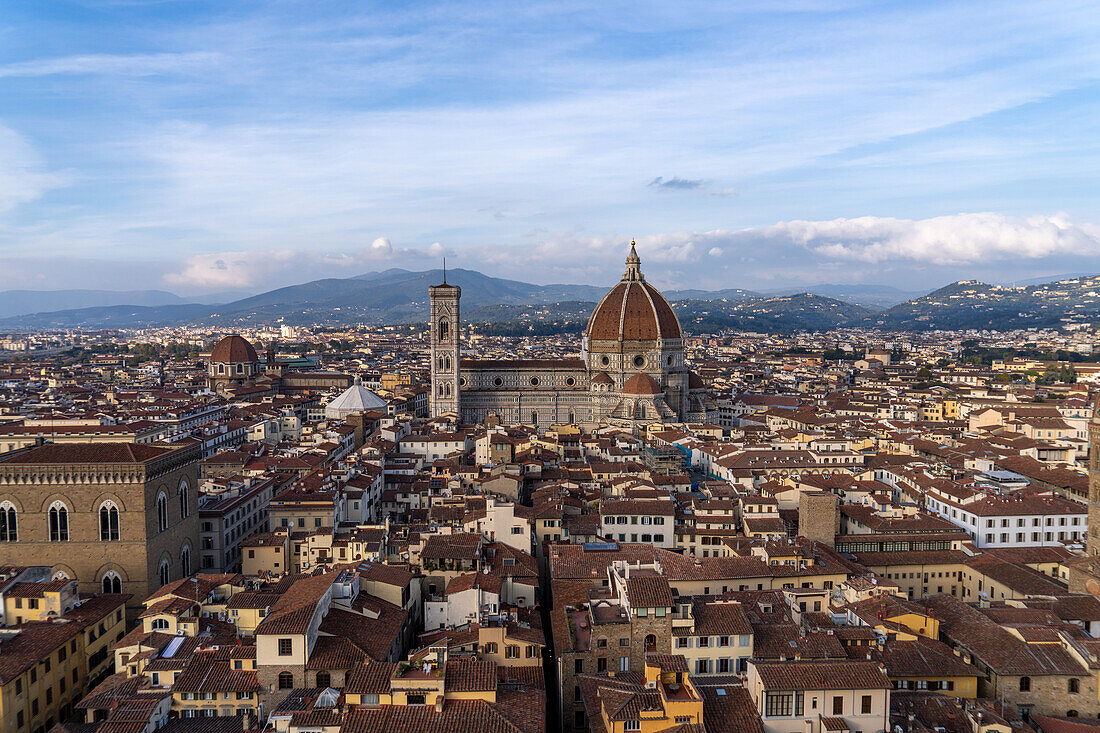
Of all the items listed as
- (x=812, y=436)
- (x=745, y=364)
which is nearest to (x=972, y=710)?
(x=812, y=436)

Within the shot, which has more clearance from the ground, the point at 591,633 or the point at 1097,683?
the point at 591,633

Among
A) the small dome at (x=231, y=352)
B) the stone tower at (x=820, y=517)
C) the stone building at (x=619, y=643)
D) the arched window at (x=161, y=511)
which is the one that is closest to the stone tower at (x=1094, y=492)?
the stone tower at (x=820, y=517)

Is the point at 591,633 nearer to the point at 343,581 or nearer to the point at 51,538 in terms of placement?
the point at 343,581

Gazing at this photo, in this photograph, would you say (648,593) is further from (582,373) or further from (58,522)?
(582,373)

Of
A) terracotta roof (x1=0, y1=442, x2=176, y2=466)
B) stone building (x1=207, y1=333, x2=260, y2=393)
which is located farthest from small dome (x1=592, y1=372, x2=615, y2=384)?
terracotta roof (x1=0, y1=442, x2=176, y2=466)

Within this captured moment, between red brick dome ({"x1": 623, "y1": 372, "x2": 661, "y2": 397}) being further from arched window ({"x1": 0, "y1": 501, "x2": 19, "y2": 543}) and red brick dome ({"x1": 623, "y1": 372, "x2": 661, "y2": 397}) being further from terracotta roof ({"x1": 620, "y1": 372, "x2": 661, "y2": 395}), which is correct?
arched window ({"x1": 0, "y1": 501, "x2": 19, "y2": 543})

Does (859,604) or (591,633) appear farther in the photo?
(859,604)

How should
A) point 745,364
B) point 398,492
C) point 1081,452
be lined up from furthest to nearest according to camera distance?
1. point 745,364
2. point 1081,452
3. point 398,492

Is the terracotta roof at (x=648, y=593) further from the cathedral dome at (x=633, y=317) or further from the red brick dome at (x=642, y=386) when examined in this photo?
the cathedral dome at (x=633, y=317)
